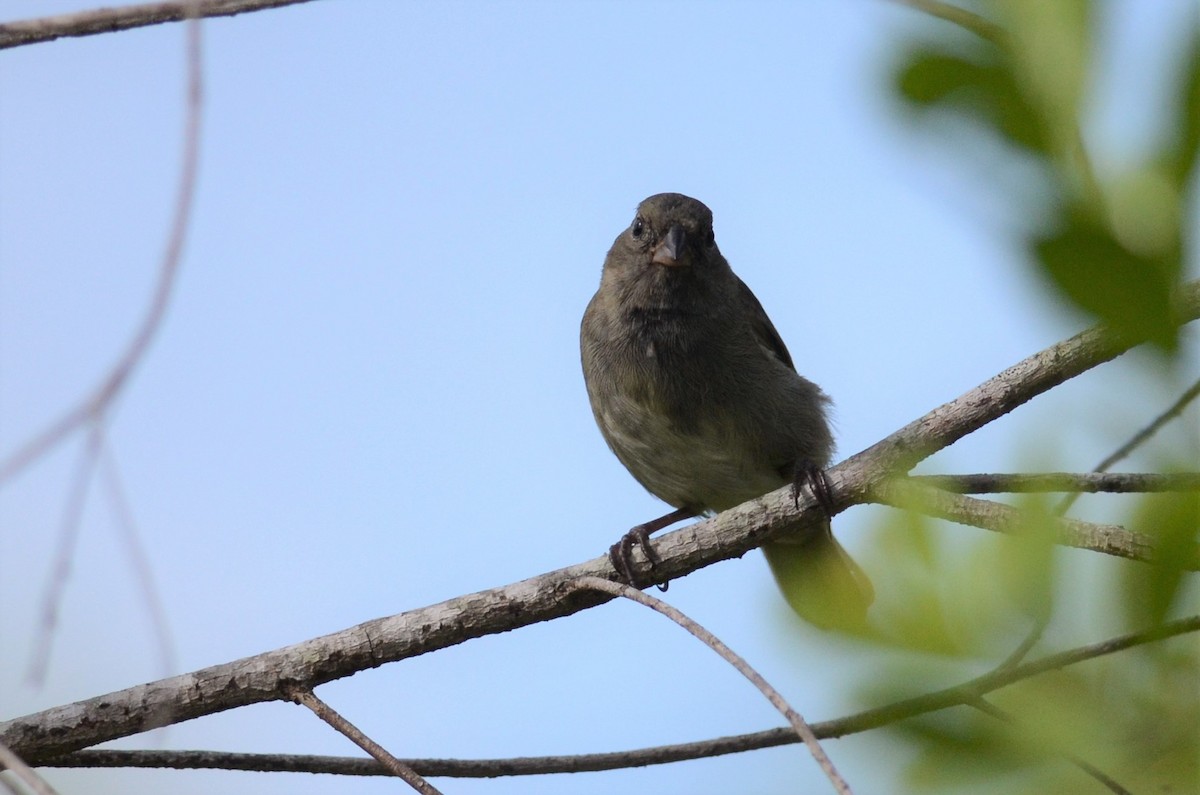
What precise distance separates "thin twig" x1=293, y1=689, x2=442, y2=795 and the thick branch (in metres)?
0.07

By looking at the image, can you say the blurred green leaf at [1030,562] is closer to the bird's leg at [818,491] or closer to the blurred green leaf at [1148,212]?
the blurred green leaf at [1148,212]

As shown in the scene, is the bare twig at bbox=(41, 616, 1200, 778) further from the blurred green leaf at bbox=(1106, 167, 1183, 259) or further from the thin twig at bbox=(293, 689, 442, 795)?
the blurred green leaf at bbox=(1106, 167, 1183, 259)

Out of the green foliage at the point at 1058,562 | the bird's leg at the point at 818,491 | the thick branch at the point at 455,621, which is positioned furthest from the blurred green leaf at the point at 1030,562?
the bird's leg at the point at 818,491

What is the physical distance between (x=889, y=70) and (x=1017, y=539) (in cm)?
45

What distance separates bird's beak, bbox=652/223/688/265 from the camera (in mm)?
5391

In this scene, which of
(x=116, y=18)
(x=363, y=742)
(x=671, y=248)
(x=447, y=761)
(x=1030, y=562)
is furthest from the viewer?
(x=671, y=248)

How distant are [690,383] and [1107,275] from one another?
4381 mm

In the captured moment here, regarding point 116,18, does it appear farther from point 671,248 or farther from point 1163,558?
point 671,248

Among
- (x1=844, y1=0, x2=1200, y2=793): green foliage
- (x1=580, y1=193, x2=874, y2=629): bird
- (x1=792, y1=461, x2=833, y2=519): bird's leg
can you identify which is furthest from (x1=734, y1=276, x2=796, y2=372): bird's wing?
(x1=844, y1=0, x2=1200, y2=793): green foliage

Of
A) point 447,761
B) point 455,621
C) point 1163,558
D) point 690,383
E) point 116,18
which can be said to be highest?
point 116,18

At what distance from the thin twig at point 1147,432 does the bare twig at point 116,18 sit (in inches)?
64.0

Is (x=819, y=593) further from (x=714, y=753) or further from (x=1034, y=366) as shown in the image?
(x=714, y=753)

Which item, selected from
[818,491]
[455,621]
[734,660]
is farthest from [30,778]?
[818,491]

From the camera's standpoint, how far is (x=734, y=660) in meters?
2.32
